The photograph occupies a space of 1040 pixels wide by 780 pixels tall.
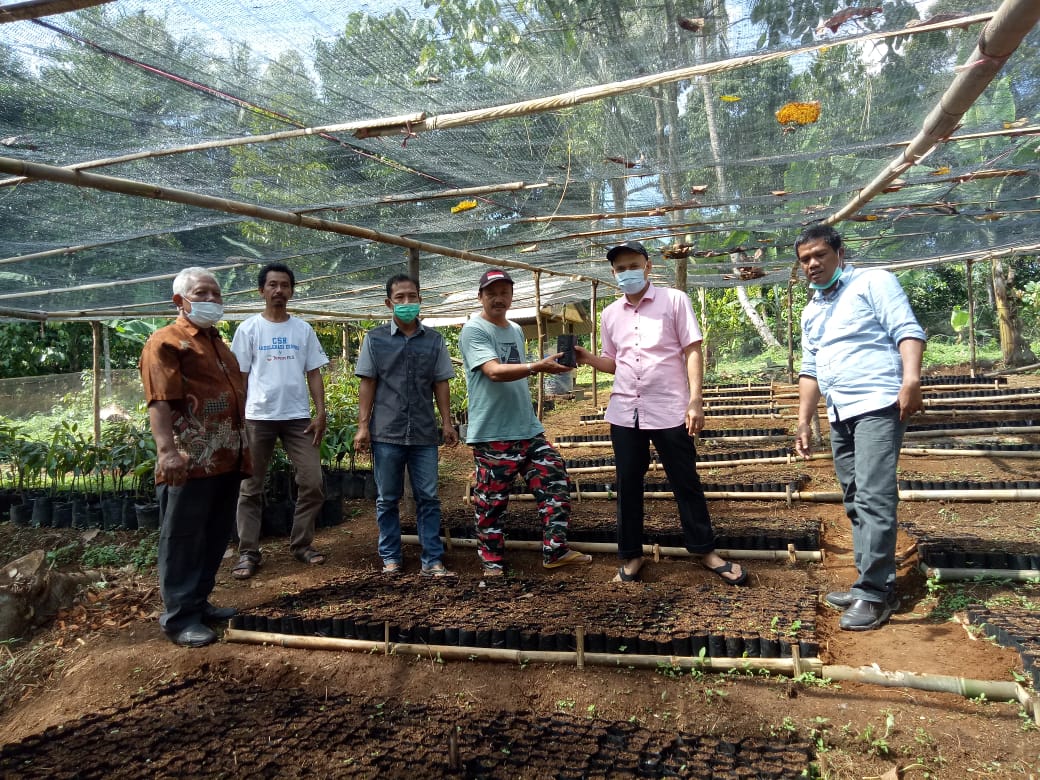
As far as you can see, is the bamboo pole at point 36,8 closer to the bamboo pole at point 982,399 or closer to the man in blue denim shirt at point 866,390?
the man in blue denim shirt at point 866,390

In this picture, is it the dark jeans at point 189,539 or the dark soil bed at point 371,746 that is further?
the dark jeans at point 189,539

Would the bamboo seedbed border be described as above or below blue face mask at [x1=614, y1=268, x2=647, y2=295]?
below

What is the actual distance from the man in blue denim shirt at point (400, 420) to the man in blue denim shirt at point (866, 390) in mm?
1921

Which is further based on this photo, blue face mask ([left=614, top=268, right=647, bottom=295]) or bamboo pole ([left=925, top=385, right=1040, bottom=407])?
bamboo pole ([left=925, top=385, right=1040, bottom=407])

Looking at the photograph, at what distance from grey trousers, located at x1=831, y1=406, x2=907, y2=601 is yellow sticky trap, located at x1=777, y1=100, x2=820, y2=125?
164 centimetres

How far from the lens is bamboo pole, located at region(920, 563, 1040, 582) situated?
10.3 feet

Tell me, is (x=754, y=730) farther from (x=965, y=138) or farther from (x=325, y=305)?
(x=325, y=305)

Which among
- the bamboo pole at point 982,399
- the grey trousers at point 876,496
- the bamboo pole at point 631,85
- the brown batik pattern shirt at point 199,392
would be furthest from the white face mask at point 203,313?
the bamboo pole at point 982,399

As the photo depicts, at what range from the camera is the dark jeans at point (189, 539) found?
300 centimetres

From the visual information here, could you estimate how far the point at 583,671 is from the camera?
2.64 metres

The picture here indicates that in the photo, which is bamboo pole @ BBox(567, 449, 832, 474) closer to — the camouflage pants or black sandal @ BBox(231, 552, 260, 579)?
the camouflage pants

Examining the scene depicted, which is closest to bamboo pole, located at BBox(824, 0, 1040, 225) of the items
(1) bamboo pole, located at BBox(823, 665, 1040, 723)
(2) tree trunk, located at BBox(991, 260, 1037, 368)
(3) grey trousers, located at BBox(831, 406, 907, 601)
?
(3) grey trousers, located at BBox(831, 406, 907, 601)

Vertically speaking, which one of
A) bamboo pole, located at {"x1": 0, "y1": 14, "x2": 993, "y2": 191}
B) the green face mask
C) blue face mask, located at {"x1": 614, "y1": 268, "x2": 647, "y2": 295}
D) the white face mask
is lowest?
the white face mask

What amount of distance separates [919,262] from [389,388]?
917cm
